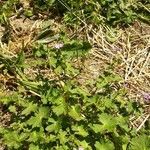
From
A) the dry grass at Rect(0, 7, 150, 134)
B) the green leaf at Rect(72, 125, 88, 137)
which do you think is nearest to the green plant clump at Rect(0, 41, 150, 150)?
the green leaf at Rect(72, 125, 88, 137)

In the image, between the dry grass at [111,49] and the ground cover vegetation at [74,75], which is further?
the dry grass at [111,49]

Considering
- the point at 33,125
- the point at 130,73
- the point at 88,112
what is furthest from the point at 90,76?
the point at 33,125

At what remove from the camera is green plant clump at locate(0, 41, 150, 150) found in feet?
9.50

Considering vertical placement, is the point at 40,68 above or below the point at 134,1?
below

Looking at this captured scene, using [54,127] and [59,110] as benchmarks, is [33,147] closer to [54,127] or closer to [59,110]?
[54,127]

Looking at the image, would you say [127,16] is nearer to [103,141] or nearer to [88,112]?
[88,112]

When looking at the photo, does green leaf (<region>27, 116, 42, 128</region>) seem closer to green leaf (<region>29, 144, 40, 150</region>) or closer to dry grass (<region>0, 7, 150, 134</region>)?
green leaf (<region>29, 144, 40, 150</region>)

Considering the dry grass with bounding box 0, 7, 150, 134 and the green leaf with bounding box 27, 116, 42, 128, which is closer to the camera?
the green leaf with bounding box 27, 116, 42, 128

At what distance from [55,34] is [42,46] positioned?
0.31 meters

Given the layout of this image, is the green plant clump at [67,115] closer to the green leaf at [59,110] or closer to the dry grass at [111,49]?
the green leaf at [59,110]

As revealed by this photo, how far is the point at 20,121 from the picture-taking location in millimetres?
3104

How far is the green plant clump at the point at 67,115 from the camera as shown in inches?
114

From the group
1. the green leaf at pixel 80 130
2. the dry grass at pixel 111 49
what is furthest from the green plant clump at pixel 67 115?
the dry grass at pixel 111 49

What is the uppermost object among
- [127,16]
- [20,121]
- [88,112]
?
[127,16]
